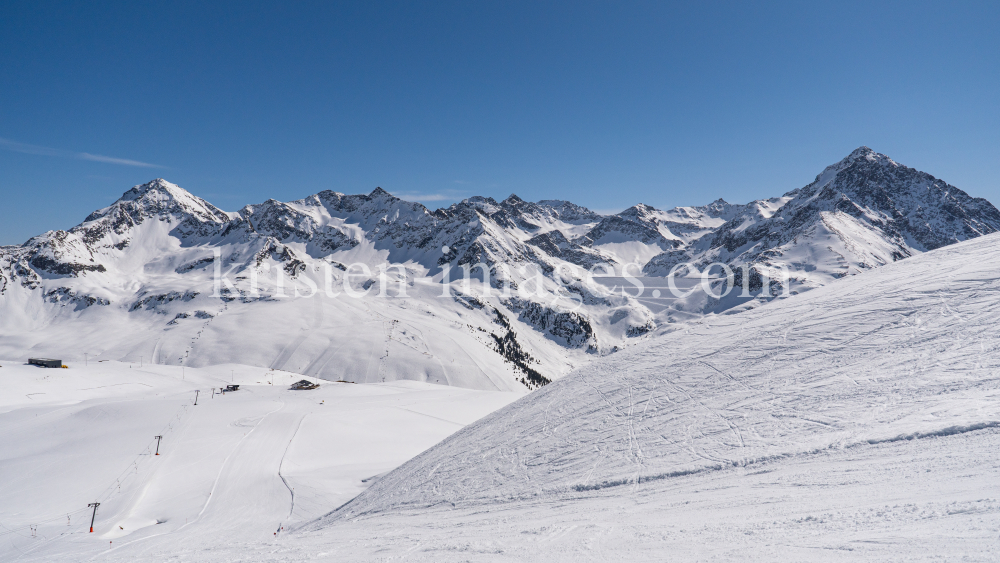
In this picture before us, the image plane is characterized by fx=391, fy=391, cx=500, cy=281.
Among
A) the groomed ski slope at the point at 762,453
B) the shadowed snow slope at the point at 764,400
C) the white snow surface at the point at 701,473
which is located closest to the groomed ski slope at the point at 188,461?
the white snow surface at the point at 701,473

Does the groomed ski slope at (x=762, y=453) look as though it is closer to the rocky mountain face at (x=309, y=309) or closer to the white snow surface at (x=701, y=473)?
the white snow surface at (x=701, y=473)

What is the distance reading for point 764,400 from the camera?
1002 cm

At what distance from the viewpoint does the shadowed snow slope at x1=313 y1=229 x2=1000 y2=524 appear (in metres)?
8.08

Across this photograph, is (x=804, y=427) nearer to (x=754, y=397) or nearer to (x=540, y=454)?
(x=754, y=397)

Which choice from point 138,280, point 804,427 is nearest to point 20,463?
point 804,427

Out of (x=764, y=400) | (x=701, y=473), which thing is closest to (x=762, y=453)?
(x=701, y=473)

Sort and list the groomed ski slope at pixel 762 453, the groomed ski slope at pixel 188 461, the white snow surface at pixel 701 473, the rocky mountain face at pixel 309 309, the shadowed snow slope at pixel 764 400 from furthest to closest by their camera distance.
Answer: the rocky mountain face at pixel 309 309
the groomed ski slope at pixel 188 461
the shadowed snow slope at pixel 764 400
the white snow surface at pixel 701 473
the groomed ski slope at pixel 762 453

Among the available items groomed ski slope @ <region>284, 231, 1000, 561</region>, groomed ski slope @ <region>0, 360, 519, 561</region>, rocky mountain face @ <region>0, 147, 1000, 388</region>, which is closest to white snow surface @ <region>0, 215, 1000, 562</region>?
groomed ski slope @ <region>284, 231, 1000, 561</region>

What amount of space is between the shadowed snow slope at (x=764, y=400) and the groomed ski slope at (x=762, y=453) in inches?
2.3

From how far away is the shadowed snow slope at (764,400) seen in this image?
808cm

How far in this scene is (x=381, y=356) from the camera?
96062mm

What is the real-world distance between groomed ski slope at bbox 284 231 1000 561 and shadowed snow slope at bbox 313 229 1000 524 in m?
0.06

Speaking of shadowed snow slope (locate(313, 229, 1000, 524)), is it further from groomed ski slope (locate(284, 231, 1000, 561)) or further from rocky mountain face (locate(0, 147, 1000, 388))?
rocky mountain face (locate(0, 147, 1000, 388))

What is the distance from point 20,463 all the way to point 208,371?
49.6 meters
